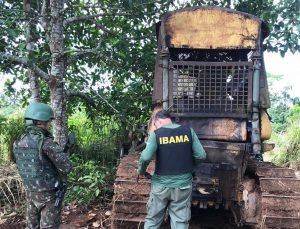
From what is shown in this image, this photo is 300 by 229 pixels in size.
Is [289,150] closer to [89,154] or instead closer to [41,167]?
[89,154]

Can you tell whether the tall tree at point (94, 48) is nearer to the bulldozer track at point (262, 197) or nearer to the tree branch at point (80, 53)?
the tree branch at point (80, 53)

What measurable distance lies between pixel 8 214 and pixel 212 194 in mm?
3001

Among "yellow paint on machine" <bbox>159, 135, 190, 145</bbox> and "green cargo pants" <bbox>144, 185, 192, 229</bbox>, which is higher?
"yellow paint on machine" <bbox>159, 135, 190, 145</bbox>

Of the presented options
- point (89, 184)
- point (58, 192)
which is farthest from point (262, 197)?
point (89, 184)

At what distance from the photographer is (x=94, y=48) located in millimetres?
7180

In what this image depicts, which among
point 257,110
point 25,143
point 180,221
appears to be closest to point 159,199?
point 180,221

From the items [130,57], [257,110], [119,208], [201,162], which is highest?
[130,57]

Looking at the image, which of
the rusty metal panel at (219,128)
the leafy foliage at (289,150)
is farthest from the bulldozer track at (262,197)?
the leafy foliage at (289,150)

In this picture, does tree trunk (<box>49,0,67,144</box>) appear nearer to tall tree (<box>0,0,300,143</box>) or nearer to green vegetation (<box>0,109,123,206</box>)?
tall tree (<box>0,0,300,143</box>)

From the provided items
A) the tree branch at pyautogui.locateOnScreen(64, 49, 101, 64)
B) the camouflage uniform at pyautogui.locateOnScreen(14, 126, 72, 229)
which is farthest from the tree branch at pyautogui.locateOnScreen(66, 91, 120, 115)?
the camouflage uniform at pyautogui.locateOnScreen(14, 126, 72, 229)

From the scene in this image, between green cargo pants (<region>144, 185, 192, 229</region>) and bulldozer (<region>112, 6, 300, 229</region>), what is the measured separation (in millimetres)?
305

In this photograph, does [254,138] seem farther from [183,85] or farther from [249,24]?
[249,24]

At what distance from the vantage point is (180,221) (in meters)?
4.40

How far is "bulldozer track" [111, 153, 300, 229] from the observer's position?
4.51 metres
